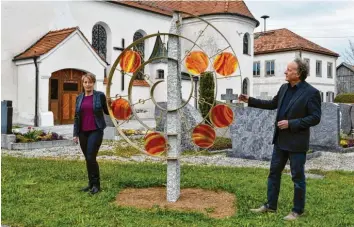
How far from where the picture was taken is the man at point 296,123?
15.5ft

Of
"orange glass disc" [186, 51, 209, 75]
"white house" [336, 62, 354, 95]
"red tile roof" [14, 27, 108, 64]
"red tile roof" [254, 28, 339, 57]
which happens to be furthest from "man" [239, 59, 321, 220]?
"white house" [336, 62, 354, 95]

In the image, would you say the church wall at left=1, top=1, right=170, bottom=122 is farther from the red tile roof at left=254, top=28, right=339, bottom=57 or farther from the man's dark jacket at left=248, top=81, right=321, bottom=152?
the red tile roof at left=254, top=28, right=339, bottom=57

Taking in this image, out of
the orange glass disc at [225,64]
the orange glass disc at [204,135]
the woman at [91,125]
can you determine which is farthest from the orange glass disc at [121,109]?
the orange glass disc at [225,64]

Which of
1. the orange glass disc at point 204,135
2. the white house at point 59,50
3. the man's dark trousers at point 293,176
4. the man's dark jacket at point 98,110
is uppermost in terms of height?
the white house at point 59,50

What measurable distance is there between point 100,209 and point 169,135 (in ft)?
4.38

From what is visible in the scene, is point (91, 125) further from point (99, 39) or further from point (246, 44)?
point (246, 44)

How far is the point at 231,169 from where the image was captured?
28.0 feet

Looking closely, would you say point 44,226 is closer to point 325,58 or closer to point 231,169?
point 231,169

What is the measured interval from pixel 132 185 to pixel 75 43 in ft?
48.0

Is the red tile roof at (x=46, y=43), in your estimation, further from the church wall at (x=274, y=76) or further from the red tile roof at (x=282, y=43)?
the red tile roof at (x=282, y=43)

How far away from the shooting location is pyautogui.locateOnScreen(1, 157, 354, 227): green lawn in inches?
185

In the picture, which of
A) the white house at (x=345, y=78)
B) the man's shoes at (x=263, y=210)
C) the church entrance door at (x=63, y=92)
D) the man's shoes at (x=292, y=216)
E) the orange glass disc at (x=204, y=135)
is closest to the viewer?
the man's shoes at (x=292, y=216)

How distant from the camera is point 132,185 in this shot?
6648 mm

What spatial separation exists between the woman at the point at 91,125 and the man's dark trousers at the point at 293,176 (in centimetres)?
254
